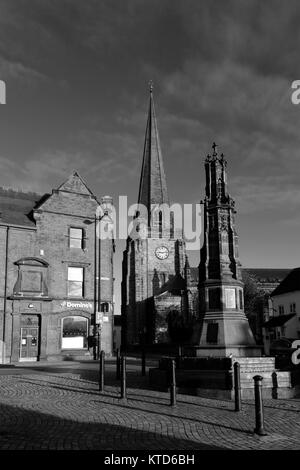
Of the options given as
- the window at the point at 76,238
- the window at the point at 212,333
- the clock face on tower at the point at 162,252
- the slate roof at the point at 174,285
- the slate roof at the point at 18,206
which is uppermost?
the clock face on tower at the point at 162,252

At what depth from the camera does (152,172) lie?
73125 millimetres

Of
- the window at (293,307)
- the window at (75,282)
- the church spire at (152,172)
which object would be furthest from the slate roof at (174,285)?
the window at (75,282)

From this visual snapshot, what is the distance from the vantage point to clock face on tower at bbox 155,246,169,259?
65.8 metres

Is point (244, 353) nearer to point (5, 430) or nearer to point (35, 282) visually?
point (5, 430)

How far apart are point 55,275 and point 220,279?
17165 mm

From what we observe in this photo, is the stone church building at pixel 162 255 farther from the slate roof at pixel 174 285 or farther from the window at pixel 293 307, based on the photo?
the window at pixel 293 307

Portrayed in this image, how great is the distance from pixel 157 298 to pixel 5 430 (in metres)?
53.4

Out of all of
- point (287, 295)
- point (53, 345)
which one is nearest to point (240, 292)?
point (53, 345)

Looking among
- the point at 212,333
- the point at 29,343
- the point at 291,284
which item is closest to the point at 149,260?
the point at 291,284

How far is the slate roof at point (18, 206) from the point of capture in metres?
29.4

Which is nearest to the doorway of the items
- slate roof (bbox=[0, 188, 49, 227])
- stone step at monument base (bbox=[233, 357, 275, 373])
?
slate roof (bbox=[0, 188, 49, 227])

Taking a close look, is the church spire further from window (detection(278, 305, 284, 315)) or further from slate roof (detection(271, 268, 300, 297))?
window (detection(278, 305, 284, 315))

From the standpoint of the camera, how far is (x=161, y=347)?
42.2m

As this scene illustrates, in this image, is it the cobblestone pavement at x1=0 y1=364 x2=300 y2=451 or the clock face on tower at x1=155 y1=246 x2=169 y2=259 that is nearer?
the cobblestone pavement at x1=0 y1=364 x2=300 y2=451
